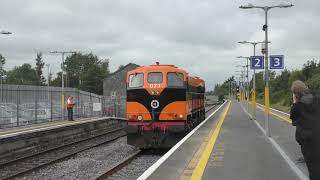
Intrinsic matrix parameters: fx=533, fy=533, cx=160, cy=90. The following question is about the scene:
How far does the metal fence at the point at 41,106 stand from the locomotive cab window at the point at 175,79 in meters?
13.4

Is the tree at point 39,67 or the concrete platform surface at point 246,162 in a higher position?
the tree at point 39,67

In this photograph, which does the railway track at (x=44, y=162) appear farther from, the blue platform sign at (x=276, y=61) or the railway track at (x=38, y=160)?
the blue platform sign at (x=276, y=61)

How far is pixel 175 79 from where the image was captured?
21.5 m

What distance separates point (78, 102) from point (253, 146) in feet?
108

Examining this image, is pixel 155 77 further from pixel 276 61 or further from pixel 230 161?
pixel 230 161

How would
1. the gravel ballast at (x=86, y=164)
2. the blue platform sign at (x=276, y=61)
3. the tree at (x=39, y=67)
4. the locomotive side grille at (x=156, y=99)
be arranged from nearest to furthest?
the gravel ballast at (x=86, y=164)
the locomotive side grille at (x=156, y=99)
the blue platform sign at (x=276, y=61)
the tree at (x=39, y=67)

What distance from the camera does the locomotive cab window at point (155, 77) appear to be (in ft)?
70.0

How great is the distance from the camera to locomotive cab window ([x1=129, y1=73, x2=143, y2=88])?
2145 centimetres

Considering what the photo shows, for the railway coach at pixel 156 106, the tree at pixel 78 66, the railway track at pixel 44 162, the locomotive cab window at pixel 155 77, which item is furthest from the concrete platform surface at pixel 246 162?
the tree at pixel 78 66

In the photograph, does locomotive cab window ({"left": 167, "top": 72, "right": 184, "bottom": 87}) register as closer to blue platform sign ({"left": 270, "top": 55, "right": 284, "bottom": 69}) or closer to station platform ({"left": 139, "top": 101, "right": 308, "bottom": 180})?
blue platform sign ({"left": 270, "top": 55, "right": 284, "bottom": 69})

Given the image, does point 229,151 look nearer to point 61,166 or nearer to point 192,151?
point 192,151

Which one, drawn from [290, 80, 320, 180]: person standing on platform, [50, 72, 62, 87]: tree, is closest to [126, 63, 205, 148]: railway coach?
[290, 80, 320, 180]: person standing on platform

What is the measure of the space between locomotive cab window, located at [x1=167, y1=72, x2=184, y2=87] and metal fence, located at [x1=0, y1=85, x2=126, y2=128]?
13415 mm

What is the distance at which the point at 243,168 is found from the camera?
11.3 m
